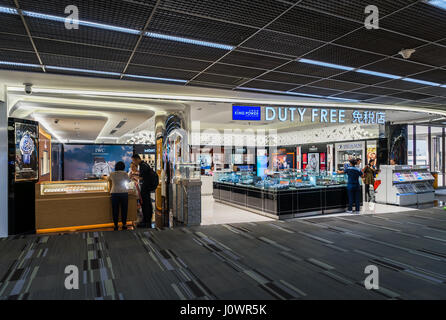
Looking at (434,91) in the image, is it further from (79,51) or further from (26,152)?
(26,152)

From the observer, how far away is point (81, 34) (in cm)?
371

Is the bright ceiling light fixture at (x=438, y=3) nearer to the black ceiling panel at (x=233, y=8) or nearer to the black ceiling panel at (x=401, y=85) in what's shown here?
the black ceiling panel at (x=233, y=8)

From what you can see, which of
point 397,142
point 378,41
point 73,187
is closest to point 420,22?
point 378,41

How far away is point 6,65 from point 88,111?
3429 mm

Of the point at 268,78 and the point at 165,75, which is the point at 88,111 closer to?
the point at 165,75

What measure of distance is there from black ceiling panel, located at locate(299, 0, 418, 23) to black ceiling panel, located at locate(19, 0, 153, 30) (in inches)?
64.4

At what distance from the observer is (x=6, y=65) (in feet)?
15.9

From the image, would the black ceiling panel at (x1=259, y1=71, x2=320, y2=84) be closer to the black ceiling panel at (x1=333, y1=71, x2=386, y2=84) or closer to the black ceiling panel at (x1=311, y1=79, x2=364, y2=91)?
the black ceiling panel at (x1=311, y1=79, x2=364, y2=91)

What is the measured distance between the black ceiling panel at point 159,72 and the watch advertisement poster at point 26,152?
8.82 feet

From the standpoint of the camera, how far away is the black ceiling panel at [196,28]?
334cm

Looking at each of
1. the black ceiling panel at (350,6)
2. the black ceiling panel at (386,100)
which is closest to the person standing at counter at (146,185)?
the black ceiling panel at (350,6)

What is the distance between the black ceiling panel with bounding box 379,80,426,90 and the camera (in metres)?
6.26

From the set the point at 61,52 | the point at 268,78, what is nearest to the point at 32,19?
the point at 61,52

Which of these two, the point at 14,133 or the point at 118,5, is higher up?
the point at 118,5
